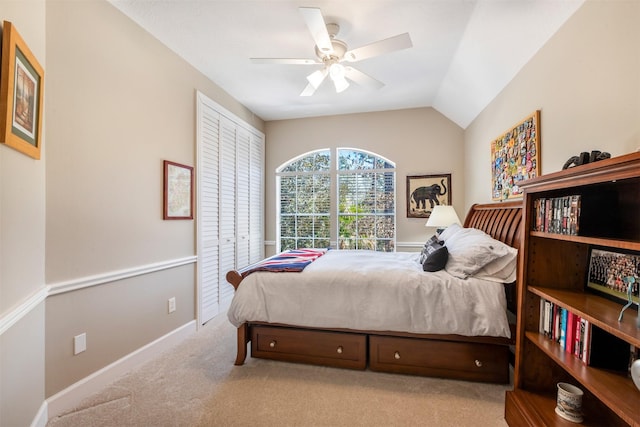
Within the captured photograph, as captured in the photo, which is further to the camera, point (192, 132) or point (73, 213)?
point (192, 132)

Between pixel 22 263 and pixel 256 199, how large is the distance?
10.1 feet

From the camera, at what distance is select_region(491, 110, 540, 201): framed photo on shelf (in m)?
2.13

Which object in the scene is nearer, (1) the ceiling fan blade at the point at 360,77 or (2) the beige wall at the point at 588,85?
(2) the beige wall at the point at 588,85

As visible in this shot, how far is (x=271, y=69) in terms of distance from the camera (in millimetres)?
2932

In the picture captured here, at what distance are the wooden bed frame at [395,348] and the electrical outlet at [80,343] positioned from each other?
3.18ft

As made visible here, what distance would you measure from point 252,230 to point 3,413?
122 inches

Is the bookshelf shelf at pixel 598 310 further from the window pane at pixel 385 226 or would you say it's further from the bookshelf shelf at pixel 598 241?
the window pane at pixel 385 226

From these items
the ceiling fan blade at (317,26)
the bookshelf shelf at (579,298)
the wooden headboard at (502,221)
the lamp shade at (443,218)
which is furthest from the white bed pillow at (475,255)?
the ceiling fan blade at (317,26)

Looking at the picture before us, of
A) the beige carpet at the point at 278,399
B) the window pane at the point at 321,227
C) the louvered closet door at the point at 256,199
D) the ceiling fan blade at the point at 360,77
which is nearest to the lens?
the beige carpet at the point at 278,399

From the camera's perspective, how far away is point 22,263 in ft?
4.37

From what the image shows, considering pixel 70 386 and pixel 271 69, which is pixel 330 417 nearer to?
pixel 70 386

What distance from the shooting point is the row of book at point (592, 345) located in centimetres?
120

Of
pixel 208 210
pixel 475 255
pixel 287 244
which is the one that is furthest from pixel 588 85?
pixel 287 244

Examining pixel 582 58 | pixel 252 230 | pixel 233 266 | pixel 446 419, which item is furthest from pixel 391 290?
pixel 252 230
